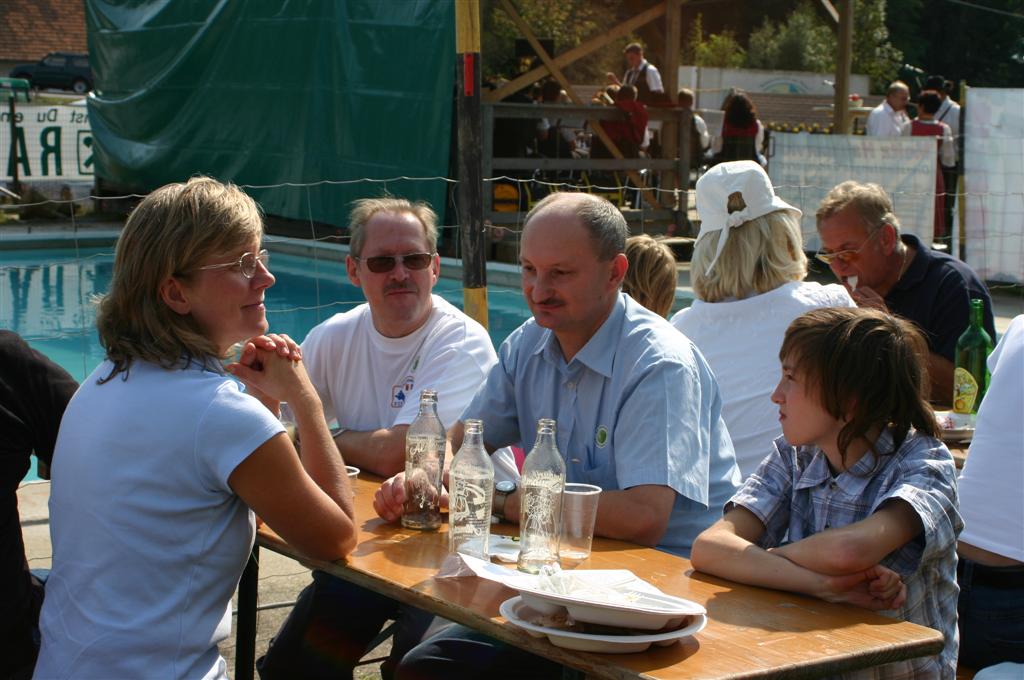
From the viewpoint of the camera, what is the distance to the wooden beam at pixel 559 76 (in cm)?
1409

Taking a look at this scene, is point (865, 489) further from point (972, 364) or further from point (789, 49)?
point (789, 49)

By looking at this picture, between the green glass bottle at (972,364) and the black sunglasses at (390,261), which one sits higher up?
the black sunglasses at (390,261)

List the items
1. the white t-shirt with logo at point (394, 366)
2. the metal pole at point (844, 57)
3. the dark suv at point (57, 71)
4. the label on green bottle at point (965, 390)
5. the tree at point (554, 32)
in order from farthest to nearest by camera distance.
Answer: the dark suv at point (57, 71) → the tree at point (554, 32) → the metal pole at point (844, 57) → the label on green bottle at point (965, 390) → the white t-shirt with logo at point (394, 366)

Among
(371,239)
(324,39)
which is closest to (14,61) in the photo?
(324,39)

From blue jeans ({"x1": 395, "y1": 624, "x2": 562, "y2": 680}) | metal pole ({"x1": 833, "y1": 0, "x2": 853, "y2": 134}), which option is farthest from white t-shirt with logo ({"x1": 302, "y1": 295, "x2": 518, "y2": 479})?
metal pole ({"x1": 833, "y1": 0, "x2": 853, "y2": 134})

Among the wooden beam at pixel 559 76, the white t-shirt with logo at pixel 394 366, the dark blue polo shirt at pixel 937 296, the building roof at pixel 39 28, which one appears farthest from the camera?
the building roof at pixel 39 28

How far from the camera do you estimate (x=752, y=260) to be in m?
3.71

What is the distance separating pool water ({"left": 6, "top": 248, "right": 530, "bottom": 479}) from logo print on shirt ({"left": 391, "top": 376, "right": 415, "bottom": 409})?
678cm

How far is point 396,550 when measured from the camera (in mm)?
2562

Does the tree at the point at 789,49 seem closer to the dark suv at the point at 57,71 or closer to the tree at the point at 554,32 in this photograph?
the tree at the point at 554,32

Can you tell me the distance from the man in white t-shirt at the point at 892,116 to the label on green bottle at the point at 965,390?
40.3ft

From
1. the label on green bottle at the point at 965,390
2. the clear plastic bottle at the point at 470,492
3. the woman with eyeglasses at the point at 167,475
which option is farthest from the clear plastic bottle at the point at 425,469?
the label on green bottle at the point at 965,390

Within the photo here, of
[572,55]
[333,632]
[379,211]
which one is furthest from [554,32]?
[333,632]

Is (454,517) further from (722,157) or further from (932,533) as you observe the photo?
(722,157)
